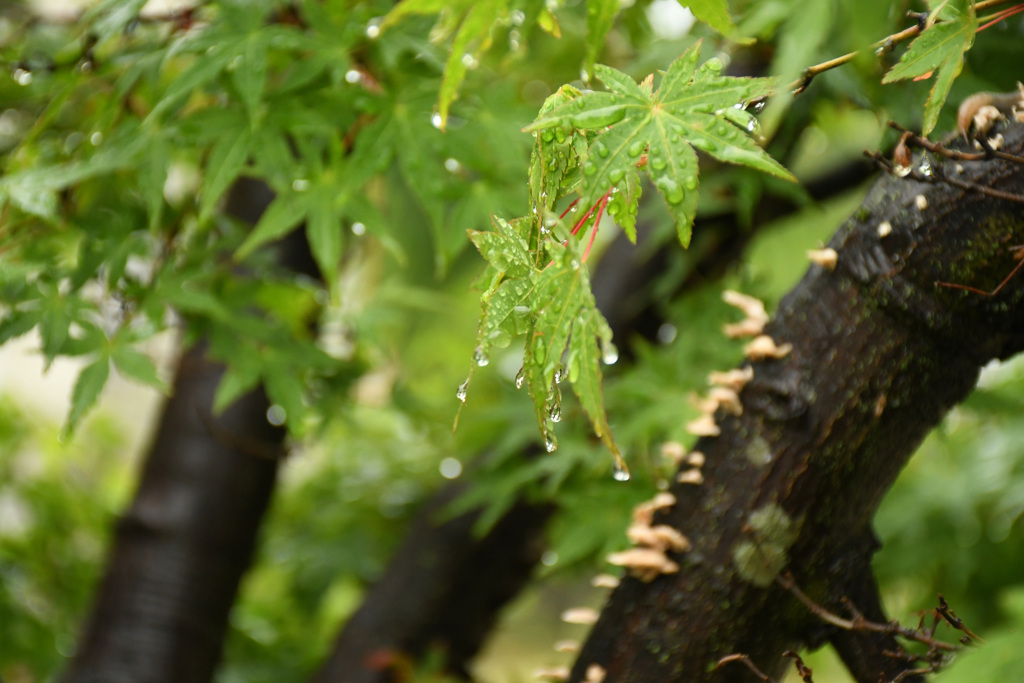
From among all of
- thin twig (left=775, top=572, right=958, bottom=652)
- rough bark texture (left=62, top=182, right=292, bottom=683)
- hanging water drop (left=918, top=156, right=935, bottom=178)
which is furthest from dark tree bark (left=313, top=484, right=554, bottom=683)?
hanging water drop (left=918, top=156, right=935, bottom=178)

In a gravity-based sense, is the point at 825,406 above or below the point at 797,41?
below

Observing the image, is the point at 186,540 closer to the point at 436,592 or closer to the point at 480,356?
the point at 436,592

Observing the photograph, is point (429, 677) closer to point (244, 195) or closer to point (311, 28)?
point (244, 195)

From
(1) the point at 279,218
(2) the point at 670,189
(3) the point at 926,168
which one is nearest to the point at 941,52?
(3) the point at 926,168

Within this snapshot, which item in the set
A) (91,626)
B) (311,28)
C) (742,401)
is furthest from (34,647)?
(742,401)

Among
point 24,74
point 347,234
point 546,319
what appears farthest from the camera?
point 347,234

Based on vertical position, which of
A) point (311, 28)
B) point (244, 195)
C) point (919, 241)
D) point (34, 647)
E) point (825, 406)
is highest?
point (244, 195)
